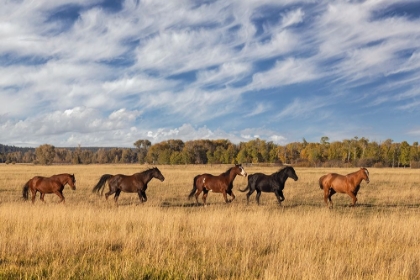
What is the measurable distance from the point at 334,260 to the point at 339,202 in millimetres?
12339

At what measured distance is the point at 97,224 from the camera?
9.75 metres

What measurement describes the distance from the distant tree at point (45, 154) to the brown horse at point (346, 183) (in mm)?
125328

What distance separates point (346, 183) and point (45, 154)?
128m

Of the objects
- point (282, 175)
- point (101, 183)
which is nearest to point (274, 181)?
point (282, 175)

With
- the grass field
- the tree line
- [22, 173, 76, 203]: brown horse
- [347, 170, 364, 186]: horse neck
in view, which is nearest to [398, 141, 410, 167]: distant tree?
the tree line

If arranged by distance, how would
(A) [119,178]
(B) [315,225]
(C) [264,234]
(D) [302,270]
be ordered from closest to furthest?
1. (D) [302,270]
2. (C) [264,234]
3. (B) [315,225]
4. (A) [119,178]

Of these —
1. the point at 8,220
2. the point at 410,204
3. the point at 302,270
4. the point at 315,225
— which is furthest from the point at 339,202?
the point at 8,220

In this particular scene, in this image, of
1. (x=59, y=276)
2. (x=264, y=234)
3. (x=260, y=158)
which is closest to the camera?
(x=59, y=276)

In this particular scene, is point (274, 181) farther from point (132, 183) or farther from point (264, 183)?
point (132, 183)

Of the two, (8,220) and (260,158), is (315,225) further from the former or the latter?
(260,158)

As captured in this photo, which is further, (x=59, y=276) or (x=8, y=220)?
(x=8, y=220)

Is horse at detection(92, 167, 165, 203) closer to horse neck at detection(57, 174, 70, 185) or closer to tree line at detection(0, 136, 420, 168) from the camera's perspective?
horse neck at detection(57, 174, 70, 185)

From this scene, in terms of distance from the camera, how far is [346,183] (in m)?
16.4

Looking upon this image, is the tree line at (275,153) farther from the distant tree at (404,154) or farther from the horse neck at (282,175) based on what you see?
the horse neck at (282,175)
